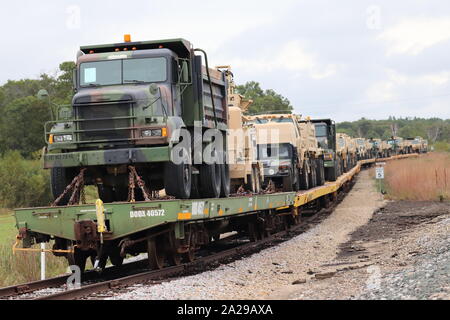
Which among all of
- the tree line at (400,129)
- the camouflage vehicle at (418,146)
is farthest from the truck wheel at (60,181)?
the tree line at (400,129)

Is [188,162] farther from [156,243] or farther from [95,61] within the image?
[95,61]

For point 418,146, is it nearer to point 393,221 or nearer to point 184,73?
point 393,221

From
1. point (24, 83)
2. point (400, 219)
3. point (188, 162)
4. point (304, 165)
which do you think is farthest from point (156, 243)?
point (24, 83)

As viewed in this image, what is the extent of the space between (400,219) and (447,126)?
152 meters

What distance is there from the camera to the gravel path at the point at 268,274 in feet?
30.5

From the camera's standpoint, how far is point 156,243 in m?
11.6

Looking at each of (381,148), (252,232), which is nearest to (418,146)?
(381,148)

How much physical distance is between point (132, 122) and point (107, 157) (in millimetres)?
750

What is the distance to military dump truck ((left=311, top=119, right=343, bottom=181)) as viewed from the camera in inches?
1284

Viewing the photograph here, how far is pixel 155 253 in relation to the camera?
11.3 m

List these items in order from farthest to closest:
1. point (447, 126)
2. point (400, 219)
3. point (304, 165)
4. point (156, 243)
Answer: point (447, 126) → point (304, 165) → point (400, 219) → point (156, 243)

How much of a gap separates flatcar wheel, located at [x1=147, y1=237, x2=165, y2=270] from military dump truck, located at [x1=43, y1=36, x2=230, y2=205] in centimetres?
83

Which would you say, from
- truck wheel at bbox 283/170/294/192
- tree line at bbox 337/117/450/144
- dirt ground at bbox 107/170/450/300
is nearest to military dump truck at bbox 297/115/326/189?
truck wheel at bbox 283/170/294/192
